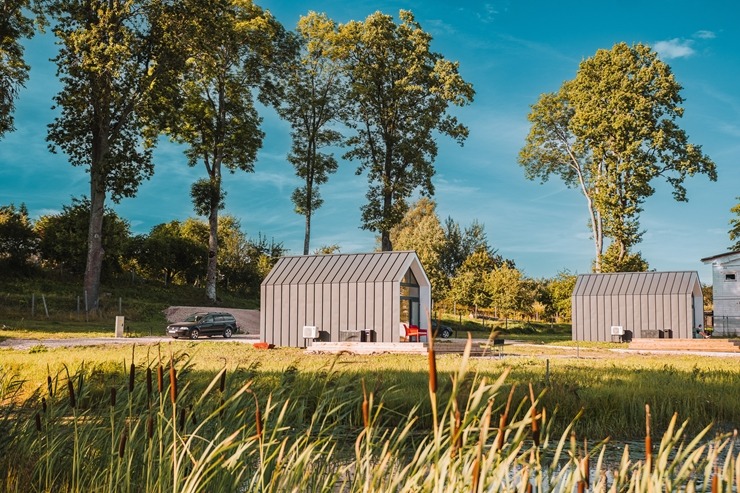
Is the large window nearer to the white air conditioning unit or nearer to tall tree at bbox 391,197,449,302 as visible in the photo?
the white air conditioning unit

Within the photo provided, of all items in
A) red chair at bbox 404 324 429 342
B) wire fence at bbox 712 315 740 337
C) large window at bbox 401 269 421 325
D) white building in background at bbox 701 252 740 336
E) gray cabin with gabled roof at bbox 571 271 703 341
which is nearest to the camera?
red chair at bbox 404 324 429 342

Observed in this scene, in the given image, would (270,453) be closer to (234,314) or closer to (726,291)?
(234,314)

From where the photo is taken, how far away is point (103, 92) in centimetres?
3094

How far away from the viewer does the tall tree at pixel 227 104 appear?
37156mm

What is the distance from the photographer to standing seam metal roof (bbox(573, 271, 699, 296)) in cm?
3231

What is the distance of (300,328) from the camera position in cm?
2577

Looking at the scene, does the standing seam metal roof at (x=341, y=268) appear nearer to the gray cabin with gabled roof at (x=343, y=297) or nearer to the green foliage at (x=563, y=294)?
the gray cabin with gabled roof at (x=343, y=297)

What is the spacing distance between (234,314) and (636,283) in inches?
767

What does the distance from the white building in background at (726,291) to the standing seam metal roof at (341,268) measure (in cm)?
2376

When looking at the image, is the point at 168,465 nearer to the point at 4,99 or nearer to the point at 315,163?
the point at 4,99

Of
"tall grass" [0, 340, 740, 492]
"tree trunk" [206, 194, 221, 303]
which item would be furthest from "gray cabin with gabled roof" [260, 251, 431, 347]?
"tall grass" [0, 340, 740, 492]

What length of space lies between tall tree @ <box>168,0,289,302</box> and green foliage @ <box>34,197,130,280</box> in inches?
172

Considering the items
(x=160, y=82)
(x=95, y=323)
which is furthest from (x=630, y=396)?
(x=160, y=82)

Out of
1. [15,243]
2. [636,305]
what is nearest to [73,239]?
[15,243]
